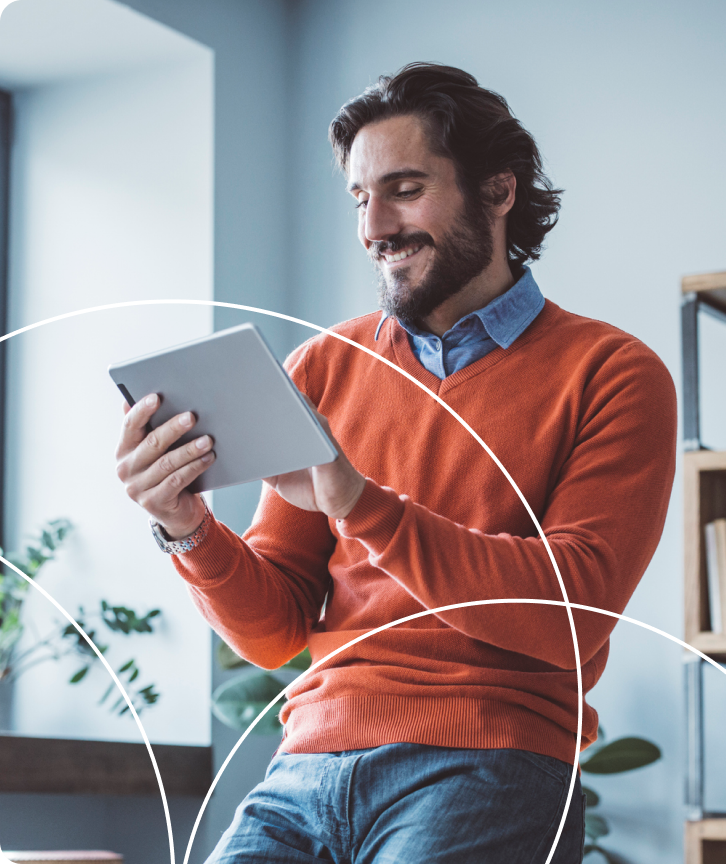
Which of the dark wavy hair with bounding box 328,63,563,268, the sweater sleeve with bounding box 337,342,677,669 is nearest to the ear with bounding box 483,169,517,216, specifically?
the dark wavy hair with bounding box 328,63,563,268

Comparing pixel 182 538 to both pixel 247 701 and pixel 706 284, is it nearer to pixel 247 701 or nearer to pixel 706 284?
pixel 247 701

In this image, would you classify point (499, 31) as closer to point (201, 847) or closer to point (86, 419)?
point (86, 419)

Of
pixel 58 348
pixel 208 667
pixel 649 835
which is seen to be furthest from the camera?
pixel 58 348

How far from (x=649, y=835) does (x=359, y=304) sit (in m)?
1.38

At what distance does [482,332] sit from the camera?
1167mm

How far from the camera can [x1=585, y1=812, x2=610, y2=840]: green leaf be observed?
1.89 metres

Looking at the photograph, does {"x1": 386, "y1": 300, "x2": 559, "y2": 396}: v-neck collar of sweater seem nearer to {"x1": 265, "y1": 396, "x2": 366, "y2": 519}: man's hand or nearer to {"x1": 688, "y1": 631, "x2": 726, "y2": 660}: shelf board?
{"x1": 265, "y1": 396, "x2": 366, "y2": 519}: man's hand

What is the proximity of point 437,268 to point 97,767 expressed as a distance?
1.40 m

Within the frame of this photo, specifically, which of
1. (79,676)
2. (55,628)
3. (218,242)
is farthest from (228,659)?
(218,242)

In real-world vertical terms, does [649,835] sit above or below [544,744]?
below

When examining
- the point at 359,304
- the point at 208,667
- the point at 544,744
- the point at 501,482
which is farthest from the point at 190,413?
the point at 359,304

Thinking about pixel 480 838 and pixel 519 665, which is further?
pixel 519 665

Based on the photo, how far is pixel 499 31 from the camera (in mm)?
2328

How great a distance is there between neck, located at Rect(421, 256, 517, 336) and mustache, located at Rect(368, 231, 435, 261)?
0.08 meters
